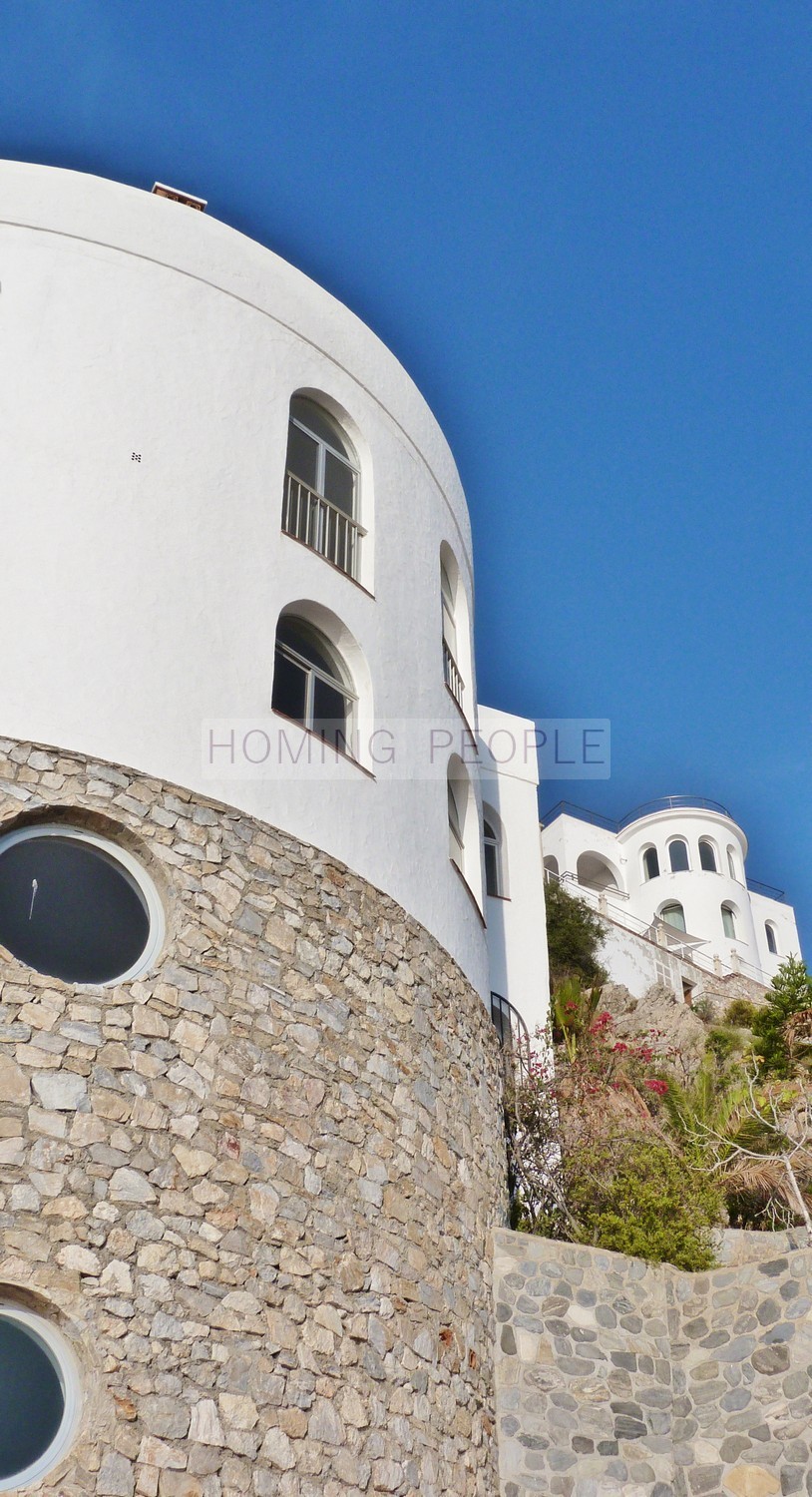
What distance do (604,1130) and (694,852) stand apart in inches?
1192

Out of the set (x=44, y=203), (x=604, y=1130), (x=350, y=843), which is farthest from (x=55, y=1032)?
(x=44, y=203)

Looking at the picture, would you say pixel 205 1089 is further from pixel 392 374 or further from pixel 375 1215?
pixel 392 374

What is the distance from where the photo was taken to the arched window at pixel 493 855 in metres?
18.8

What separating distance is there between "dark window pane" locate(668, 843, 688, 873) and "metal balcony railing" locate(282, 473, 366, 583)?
30.6 m

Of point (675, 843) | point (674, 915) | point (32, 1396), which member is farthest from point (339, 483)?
point (675, 843)

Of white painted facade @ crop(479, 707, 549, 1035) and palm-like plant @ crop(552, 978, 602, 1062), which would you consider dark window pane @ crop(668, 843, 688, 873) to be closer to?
white painted facade @ crop(479, 707, 549, 1035)

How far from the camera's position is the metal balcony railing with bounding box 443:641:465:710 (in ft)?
49.0

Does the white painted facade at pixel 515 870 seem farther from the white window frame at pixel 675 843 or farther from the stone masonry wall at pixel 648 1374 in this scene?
the white window frame at pixel 675 843

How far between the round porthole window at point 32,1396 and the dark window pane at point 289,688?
5.45 m

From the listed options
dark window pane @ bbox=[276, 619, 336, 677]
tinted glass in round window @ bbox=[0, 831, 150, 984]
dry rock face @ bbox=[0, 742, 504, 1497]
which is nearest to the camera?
dry rock face @ bbox=[0, 742, 504, 1497]

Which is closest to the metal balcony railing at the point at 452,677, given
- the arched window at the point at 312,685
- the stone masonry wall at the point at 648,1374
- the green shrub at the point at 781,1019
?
the arched window at the point at 312,685

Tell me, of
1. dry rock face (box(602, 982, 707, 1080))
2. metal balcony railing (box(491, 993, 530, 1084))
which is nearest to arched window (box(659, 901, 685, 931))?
dry rock face (box(602, 982, 707, 1080))

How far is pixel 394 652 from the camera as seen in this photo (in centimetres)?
1355

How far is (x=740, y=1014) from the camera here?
2994 cm
